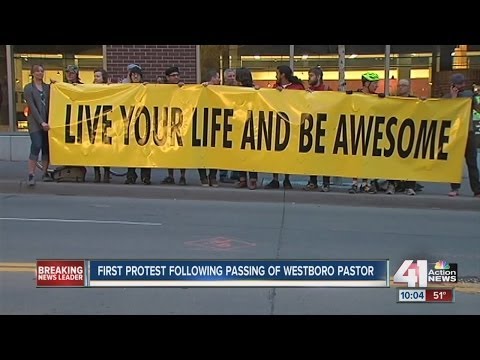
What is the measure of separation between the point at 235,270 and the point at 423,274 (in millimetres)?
1600

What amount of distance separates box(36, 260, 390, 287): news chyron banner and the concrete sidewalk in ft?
12.7

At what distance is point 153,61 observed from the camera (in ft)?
43.3

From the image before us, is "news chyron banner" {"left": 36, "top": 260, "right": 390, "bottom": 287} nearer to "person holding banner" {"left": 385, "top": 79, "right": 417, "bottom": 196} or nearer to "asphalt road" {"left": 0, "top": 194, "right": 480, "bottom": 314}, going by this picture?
"asphalt road" {"left": 0, "top": 194, "right": 480, "bottom": 314}

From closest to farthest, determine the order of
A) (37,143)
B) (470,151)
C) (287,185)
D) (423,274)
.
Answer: (423,274) → (470,151) → (37,143) → (287,185)

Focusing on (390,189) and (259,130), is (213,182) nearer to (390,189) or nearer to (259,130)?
(259,130)

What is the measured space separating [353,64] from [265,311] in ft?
31.1

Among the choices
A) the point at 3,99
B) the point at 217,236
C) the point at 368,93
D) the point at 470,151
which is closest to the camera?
the point at 217,236

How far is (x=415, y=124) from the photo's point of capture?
9422 mm

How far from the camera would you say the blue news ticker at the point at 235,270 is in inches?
202

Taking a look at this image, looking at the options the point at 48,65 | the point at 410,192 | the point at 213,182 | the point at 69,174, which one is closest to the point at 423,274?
the point at 410,192

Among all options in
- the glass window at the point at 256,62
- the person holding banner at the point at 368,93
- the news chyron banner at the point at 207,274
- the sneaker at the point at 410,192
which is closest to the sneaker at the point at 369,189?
the person holding banner at the point at 368,93

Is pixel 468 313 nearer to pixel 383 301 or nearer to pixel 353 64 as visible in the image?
pixel 383 301

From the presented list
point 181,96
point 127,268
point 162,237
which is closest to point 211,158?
point 181,96

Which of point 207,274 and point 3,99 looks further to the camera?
point 3,99
